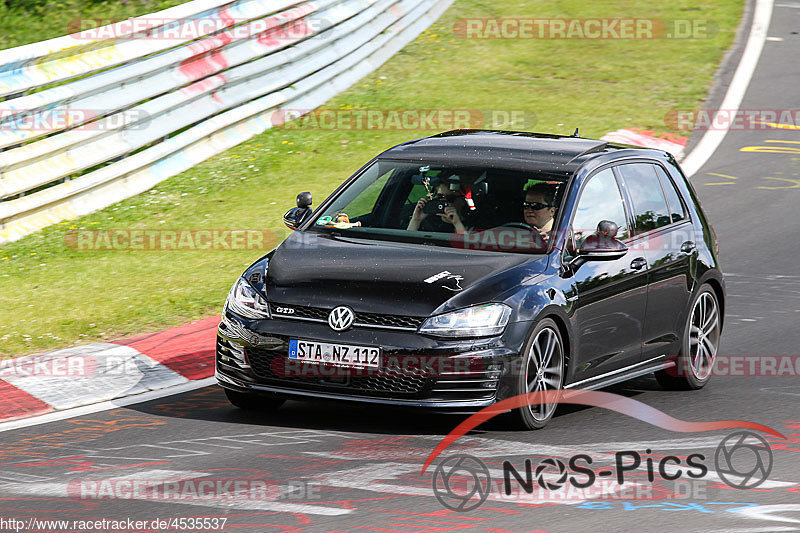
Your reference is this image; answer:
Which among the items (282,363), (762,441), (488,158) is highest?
(488,158)

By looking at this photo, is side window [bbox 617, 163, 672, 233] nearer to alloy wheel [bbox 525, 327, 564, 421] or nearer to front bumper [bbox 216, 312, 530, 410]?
alloy wheel [bbox 525, 327, 564, 421]

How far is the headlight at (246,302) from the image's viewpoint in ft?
24.6

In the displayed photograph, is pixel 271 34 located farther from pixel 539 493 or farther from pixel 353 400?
pixel 539 493

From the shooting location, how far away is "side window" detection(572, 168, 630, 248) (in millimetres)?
8133

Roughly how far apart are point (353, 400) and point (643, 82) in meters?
13.7

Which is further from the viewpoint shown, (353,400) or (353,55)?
(353,55)

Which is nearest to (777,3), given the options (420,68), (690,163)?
(420,68)

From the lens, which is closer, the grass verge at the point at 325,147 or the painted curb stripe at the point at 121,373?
the painted curb stripe at the point at 121,373

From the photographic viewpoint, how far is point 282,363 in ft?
24.1

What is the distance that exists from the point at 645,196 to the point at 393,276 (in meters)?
2.28

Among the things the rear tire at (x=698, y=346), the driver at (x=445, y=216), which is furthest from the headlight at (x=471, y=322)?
the rear tire at (x=698, y=346)

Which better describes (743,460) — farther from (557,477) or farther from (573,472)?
(557,477)

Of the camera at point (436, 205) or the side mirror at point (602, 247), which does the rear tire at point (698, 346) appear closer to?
the side mirror at point (602, 247)

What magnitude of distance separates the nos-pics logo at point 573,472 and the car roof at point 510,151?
2090 mm
